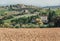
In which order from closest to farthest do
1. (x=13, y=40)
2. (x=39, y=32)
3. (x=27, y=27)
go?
(x=13, y=40), (x=39, y=32), (x=27, y=27)

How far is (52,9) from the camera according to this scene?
541cm

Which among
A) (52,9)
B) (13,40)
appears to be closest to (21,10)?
(52,9)

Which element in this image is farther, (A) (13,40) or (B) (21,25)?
(B) (21,25)

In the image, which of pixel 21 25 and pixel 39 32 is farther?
pixel 21 25

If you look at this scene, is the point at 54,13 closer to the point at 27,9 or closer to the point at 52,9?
the point at 52,9

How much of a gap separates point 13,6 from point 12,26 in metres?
0.63

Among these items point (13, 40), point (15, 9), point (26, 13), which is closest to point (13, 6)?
point (15, 9)

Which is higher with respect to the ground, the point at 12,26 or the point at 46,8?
the point at 46,8

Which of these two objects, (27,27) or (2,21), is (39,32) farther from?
(2,21)

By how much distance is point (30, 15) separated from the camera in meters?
5.34

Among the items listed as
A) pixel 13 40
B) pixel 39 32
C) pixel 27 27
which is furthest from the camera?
pixel 27 27

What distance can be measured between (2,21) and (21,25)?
1.90 feet

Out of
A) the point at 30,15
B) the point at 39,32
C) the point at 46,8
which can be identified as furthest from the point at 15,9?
the point at 39,32

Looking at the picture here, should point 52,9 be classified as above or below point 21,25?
above
